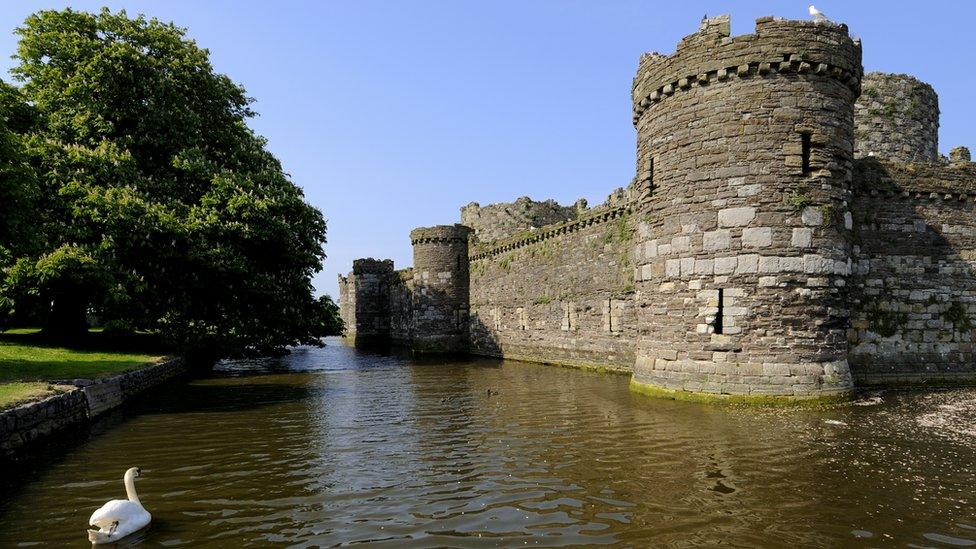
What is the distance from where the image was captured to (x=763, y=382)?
39.6 feet

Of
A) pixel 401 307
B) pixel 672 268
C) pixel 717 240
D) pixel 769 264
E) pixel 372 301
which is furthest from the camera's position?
pixel 372 301

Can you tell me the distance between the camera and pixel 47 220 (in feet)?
57.6

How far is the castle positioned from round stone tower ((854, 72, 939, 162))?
0.16 feet

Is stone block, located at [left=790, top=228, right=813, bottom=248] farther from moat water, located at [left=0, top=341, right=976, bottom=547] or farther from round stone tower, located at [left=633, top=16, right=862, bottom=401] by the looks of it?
moat water, located at [left=0, top=341, right=976, bottom=547]

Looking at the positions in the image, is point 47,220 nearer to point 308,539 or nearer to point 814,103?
point 308,539

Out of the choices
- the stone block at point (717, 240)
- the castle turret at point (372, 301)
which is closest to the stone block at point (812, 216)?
the stone block at point (717, 240)

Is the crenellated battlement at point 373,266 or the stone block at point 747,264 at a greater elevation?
the crenellated battlement at point 373,266

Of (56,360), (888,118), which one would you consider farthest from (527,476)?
(888,118)

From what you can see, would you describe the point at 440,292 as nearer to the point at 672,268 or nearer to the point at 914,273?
the point at 672,268

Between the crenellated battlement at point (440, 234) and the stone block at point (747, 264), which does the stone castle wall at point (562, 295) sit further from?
the stone block at point (747, 264)

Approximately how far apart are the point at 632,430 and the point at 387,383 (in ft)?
34.6

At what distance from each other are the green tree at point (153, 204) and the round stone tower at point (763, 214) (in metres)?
14.2

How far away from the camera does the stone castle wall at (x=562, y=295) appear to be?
2075 cm

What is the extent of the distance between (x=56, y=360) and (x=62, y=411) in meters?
6.36
